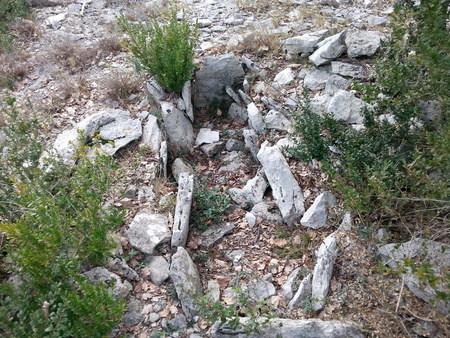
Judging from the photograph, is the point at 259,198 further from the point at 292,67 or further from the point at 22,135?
the point at 22,135

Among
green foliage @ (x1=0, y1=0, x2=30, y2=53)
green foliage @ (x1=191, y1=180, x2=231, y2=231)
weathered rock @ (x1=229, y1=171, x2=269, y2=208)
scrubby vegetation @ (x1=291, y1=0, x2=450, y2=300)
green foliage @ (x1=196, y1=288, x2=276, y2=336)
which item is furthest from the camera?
green foliage @ (x1=0, y1=0, x2=30, y2=53)

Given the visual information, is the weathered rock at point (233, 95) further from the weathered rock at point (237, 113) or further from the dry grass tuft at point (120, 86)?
the dry grass tuft at point (120, 86)

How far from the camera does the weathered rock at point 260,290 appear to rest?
137 inches

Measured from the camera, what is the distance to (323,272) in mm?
3361


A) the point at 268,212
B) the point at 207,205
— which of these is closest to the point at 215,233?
the point at 207,205

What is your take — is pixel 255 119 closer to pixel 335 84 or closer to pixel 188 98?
pixel 188 98

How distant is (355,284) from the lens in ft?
10.8

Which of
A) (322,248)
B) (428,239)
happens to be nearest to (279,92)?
(322,248)

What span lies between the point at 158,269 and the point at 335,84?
3.45 metres

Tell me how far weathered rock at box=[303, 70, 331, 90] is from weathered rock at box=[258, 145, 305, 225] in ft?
4.44

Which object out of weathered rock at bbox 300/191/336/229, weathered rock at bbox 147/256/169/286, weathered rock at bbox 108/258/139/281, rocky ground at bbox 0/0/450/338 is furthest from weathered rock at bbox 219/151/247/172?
weathered rock at bbox 108/258/139/281

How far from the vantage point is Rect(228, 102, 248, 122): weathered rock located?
18.4ft

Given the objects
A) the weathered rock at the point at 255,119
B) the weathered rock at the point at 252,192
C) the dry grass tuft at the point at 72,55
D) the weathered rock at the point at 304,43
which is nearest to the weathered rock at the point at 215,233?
the weathered rock at the point at 252,192

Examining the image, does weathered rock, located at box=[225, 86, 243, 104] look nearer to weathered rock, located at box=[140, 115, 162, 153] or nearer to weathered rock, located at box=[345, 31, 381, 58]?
weathered rock, located at box=[140, 115, 162, 153]
